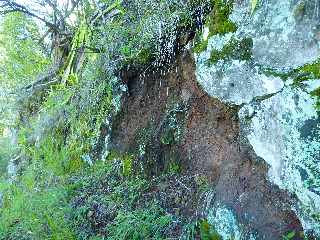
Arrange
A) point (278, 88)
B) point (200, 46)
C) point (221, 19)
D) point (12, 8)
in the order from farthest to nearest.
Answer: point (12, 8) < point (200, 46) < point (221, 19) < point (278, 88)

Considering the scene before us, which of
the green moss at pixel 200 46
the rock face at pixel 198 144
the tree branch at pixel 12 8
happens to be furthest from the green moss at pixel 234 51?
the tree branch at pixel 12 8

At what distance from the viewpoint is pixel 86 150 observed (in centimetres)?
464

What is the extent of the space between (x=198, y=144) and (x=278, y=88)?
34.1 inches

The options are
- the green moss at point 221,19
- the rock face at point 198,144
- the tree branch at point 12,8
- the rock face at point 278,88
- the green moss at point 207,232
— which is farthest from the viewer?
the tree branch at point 12,8

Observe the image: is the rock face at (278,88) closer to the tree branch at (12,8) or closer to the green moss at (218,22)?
the green moss at (218,22)

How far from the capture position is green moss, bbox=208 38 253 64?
9.69ft

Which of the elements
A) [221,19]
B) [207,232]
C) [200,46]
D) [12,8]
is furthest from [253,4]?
[12,8]

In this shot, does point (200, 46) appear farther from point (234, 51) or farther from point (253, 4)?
point (253, 4)

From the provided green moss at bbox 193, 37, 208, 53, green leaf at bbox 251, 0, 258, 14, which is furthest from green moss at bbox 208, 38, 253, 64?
green leaf at bbox 251, 0, 258, 14

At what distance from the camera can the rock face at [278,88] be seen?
8.30 ft

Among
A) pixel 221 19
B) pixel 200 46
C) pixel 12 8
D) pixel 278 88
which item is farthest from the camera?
pixel 12 8

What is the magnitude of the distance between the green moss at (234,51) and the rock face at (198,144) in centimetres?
34

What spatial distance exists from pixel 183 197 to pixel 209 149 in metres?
0.43

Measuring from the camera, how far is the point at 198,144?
334 centimetres
